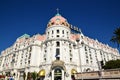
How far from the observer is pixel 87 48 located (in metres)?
59.8

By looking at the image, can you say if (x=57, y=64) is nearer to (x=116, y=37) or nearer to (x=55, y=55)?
(x=55, y=55)

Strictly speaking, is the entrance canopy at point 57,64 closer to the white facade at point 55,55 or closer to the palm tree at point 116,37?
the white facade at point 55,55

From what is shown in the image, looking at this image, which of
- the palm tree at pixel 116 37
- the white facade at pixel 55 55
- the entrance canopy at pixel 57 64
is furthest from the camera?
the white facade at pixel 55 55

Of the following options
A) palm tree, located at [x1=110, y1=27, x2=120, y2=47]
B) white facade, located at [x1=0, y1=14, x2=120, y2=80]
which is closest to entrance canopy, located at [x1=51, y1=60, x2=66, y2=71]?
white facade, located at [x1=0, y1=14, x2=120, y2=80]

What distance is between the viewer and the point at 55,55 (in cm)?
4872

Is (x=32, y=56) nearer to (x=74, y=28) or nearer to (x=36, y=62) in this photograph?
(x=36, y=62)

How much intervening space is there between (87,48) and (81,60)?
28.3ft

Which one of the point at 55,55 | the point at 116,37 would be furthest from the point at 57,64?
the point at 116,37

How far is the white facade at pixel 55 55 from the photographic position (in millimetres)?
46791

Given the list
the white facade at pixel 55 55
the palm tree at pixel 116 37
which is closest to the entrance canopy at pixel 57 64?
the white facade at pixel 55 55

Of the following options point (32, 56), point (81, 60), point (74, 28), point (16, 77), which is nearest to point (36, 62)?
point (32, 56)

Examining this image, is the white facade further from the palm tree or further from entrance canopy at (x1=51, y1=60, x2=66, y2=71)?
the palm tree

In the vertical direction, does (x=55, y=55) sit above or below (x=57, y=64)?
above

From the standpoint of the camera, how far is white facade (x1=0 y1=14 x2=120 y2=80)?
154 ft
